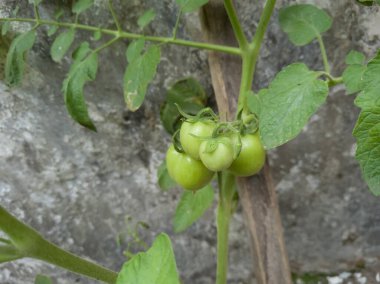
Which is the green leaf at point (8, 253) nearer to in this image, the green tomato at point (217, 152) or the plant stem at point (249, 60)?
the green tomato at point (217, 152)

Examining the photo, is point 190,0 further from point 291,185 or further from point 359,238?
point 359,238

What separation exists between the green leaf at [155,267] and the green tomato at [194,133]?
194 mm

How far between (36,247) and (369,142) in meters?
0.44

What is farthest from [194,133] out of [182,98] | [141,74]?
[182,98]

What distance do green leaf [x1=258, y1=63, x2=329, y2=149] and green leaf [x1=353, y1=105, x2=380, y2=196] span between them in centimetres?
9

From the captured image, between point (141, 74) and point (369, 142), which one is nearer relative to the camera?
point (369, 142)

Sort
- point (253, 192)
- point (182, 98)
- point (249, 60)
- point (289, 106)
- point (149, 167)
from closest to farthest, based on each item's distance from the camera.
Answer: point (289, 106) < point (249, 60) < point (253, 192) < point (182, 98) < point (149, 167)

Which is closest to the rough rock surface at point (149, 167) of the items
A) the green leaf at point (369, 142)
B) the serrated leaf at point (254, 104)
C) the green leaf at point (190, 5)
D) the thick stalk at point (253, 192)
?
the thick stalk at point (253, 192)

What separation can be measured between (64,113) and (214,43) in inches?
16.3

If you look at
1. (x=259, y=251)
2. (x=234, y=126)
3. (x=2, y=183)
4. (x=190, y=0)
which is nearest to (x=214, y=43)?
(x=190, y=0)

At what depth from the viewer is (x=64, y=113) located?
107 cm

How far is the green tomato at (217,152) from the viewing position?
58cm

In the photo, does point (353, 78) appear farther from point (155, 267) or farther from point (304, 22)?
point (155, 267)

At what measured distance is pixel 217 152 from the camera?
579mm
